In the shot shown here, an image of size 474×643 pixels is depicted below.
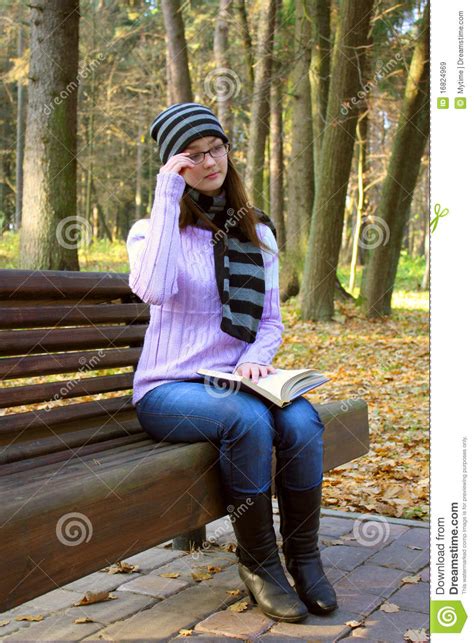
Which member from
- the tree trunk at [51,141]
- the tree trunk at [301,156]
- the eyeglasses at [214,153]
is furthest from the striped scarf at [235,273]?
the tree trunk at [301,156]

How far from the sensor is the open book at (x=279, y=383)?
9.14 ft

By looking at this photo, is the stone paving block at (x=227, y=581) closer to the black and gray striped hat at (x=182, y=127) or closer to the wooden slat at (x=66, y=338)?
the wooden slat at (x=66, y=338)

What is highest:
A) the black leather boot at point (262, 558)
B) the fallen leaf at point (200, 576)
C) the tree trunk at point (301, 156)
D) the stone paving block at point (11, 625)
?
the tree trunk at point (301, 156)

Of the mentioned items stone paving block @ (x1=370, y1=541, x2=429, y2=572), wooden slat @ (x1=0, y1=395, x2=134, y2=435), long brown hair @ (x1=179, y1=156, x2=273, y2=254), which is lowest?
stone paving block @ (x1=370, y1=541, x2=429, y2=572)

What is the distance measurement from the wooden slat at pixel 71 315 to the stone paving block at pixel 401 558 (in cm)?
136

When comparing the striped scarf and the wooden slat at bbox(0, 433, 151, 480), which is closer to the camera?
the wooden slat at bbox(0, 433, 151, 480)

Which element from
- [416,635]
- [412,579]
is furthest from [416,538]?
[416,635]

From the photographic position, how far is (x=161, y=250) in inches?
113

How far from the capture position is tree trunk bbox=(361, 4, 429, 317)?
37.4 feet

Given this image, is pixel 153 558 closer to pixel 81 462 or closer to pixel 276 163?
pixel 81 462

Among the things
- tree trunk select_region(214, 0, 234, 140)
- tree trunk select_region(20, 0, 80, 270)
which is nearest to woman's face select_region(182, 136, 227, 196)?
tree trunk select_region(20, 0, 80, 270)

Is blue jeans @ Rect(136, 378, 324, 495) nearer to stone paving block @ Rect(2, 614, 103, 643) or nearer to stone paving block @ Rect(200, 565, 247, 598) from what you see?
stone paving block @ Rect(200, 565, 247, 598)

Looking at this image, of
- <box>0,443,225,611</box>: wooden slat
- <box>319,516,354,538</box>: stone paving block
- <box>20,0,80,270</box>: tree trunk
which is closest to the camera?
<box>0,443,225,611</box>: wooden slat

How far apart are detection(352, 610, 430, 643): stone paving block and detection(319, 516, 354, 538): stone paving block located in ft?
3.00
